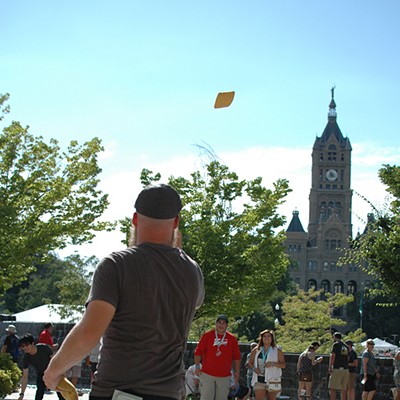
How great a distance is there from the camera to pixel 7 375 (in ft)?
46.8

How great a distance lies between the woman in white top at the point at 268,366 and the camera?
12.8m

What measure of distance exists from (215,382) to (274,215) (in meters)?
17.9

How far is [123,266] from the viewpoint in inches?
127

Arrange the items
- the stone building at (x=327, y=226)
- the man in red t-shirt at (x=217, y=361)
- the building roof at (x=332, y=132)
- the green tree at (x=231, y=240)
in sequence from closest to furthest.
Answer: the man in red t-shirt at (x=217, y=361), the green tree at (x=231, y=240), the stone building at (x=327, y=226), the building roof at (x=332, y=132)

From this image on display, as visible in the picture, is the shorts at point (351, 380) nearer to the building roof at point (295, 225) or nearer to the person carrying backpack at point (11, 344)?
the person carrying backpack at point (11, 344)

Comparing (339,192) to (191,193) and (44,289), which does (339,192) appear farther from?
(191,193)

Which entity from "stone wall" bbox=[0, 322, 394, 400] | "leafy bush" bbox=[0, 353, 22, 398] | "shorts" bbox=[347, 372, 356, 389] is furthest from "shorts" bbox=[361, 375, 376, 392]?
"leafy bush" bbox=[0, 353, 22, 398]

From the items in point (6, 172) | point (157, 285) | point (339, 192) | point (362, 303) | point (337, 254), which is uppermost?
point (339, 192)

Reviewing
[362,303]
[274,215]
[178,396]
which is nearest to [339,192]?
[362,303]

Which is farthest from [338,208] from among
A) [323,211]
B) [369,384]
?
[369,384]

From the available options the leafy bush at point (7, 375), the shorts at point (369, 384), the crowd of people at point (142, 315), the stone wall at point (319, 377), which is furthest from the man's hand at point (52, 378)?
the stone wall at point (319, 377)

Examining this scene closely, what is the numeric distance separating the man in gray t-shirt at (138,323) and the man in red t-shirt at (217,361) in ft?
26.3

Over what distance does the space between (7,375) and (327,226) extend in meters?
130

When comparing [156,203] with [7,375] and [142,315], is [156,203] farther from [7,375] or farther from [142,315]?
[7,375]
